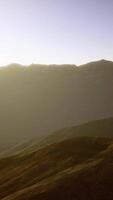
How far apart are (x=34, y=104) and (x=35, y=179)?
15215 centimetres

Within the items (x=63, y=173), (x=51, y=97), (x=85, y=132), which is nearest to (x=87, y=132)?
(x=85, y=132)

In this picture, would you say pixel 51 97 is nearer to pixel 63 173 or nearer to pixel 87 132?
pixel 87 132

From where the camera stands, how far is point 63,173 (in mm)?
33219

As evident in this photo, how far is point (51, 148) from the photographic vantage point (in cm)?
4656

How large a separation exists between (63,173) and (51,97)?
158 metres

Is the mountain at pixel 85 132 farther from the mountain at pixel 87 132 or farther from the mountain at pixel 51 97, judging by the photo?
the mountain at pixel 51 97

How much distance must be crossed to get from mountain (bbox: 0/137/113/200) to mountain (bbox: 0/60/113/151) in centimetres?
12580

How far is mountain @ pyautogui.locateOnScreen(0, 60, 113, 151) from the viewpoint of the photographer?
178625 mm

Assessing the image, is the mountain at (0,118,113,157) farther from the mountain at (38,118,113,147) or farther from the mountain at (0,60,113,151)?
the mountain at (0,60,113,151)

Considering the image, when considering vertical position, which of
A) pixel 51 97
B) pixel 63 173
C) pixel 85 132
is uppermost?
A: pixel 51 97

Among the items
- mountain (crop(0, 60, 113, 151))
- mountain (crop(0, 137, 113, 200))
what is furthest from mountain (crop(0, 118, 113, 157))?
mountain (crop(0, 60, 113, 151))

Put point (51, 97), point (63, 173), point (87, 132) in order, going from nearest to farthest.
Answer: point (63, 173)
point (87, 132)
point (51, 97)

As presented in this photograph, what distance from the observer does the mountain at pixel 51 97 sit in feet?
586

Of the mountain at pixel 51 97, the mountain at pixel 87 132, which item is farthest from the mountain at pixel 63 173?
the mountain at pixel 51 97
